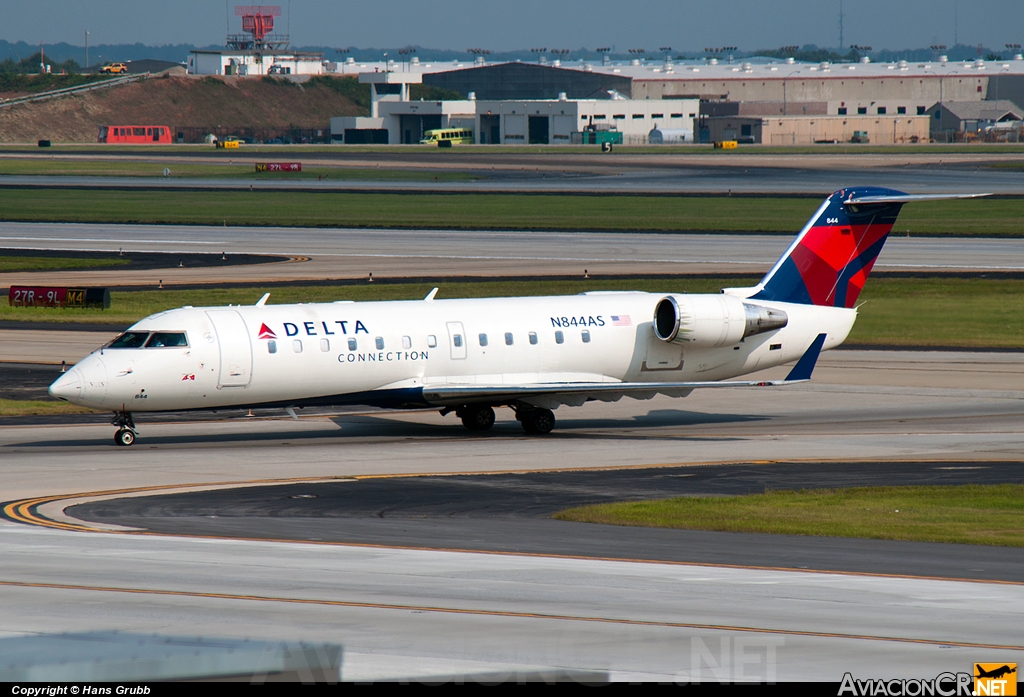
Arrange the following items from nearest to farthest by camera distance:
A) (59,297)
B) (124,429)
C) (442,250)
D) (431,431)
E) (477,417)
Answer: (124,429) < (477,417) < (431,431) < (59,297) < (442,250)

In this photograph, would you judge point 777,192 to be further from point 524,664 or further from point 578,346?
point 524,664

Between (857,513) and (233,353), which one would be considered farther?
(233,353)

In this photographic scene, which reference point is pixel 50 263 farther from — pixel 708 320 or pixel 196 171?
pixel 196 171

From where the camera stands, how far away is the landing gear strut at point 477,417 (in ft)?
114

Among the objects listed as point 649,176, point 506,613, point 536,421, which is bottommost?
point 536,421

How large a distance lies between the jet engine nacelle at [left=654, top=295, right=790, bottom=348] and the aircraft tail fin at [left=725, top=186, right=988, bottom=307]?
1.20m

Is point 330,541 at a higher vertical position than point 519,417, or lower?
higher

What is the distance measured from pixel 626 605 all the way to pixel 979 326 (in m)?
39.3

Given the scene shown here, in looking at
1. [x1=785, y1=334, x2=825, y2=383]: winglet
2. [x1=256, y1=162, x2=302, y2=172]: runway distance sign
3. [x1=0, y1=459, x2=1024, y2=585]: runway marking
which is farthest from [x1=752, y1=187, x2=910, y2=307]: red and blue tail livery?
[x1=256, y1=162, x2=302, y2=172]: runway distance sign

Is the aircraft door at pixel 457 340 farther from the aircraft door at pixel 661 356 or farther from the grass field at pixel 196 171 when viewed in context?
the grass field at pixel 196 171

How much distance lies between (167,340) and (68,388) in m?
2.54

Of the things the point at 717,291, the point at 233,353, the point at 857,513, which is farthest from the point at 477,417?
the point at 717,291

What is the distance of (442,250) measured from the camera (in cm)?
7731

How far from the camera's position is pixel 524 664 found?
40.8 feet
